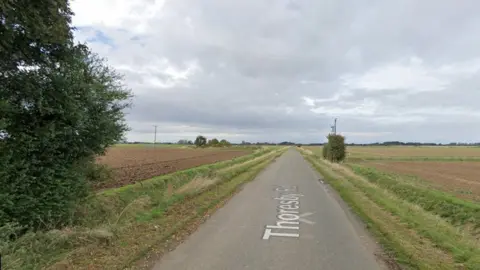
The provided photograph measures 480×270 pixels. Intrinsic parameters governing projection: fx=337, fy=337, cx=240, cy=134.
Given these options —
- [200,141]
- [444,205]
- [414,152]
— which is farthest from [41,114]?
[200,141]

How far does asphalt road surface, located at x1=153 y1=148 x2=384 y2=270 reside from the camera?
562cm

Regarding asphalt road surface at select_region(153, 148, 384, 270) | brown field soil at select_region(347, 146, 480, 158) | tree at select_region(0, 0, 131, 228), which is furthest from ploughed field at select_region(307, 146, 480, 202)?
tree at select_region(0, 0, 131, 228)

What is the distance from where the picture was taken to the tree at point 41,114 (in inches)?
246

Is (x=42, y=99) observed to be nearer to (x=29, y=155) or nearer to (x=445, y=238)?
(x=29, y=155)

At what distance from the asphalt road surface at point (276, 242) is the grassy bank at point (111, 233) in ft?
2.34

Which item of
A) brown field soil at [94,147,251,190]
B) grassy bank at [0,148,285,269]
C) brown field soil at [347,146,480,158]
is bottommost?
brown field soil at [94,147,251,190]

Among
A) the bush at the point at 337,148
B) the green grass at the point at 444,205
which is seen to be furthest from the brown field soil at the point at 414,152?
the green grass at the point at 444,205

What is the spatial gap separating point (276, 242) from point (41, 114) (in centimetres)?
551

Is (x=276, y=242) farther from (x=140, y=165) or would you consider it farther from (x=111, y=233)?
(x=140, y=165)

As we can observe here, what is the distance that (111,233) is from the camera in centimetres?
682

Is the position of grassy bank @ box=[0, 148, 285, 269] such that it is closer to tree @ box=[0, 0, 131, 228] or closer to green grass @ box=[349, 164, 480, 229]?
tree @ box=[0, 0, 131, 228]

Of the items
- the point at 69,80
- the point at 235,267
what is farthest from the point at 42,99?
the point at 235,267

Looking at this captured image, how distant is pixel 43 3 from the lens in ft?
20.6

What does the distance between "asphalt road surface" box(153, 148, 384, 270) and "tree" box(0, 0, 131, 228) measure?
10.1 ft
